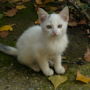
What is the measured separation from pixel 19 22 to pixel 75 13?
75 centimetres

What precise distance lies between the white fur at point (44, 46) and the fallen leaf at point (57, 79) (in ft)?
0.24

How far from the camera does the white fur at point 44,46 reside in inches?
104

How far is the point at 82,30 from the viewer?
143 inches

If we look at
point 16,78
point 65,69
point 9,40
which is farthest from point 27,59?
point 9,40

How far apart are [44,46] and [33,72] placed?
1.31 feet

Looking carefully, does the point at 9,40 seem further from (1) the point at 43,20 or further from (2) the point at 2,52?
(1) the point at 43,20

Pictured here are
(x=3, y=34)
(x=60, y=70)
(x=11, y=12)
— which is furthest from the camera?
(x=11, y=12)

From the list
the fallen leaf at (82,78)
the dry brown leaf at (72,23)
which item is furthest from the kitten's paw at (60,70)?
the dry brown leaf at (72,23)

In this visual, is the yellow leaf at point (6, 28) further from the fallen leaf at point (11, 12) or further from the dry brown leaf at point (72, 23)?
the dry brown leaf at point (72, 23)

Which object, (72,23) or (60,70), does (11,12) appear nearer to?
(72,23)

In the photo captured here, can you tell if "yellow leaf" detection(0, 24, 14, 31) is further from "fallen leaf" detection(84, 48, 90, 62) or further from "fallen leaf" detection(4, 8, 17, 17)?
"fallen leaf" detection(84, 48, 90, 62)

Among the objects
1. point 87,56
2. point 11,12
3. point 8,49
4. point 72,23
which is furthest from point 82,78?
point 11,12

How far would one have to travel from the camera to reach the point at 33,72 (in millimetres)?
3000

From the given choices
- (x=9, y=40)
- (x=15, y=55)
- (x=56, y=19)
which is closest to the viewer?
Result: (x=56, y=19)
